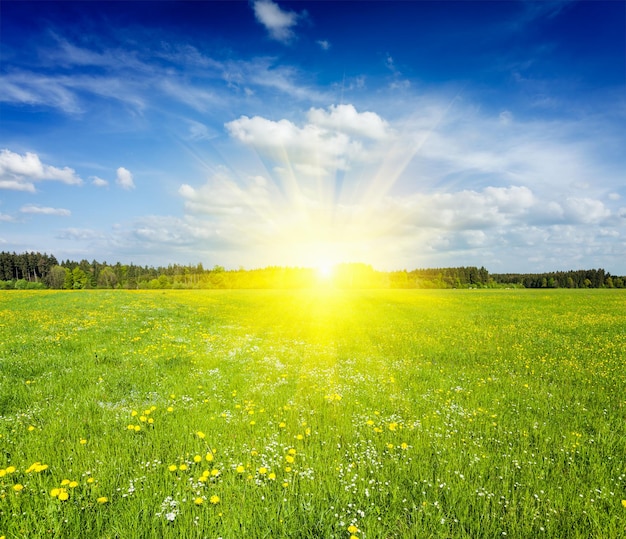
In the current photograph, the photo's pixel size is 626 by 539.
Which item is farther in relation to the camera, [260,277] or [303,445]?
[260,277]

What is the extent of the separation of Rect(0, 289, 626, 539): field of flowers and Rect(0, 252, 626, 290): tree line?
132 metres

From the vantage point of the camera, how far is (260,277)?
525 feet

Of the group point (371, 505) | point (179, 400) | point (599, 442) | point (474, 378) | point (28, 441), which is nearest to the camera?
point (371, 505)

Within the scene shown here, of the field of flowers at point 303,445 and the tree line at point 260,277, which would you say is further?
the tree line at point 260,277

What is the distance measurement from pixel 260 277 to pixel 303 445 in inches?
6131

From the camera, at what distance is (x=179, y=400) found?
8289 millimetres

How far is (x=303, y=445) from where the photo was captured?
6234 mm

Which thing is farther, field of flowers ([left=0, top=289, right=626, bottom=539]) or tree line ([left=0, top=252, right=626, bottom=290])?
tree line ([left=0, top=252, right=626, bottom=290])

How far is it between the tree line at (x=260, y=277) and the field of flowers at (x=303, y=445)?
13246 cm

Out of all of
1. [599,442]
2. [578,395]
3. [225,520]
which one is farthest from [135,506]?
[578,395]

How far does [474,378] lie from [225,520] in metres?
9.09

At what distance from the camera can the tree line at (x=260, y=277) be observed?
136875mm

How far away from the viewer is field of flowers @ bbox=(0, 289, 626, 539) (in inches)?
172

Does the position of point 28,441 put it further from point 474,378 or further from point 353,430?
point 474,378
